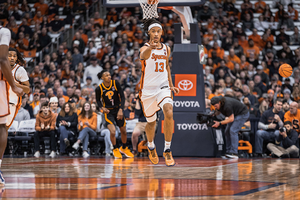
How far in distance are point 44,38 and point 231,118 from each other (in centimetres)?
1064

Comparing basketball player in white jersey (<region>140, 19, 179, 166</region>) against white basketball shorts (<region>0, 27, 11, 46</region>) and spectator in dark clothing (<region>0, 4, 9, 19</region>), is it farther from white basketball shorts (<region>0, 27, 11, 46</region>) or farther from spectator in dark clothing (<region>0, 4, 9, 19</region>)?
spectator in dark clothing (<region>0, 4, 9, 19</region>)

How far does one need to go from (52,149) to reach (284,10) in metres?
11.5

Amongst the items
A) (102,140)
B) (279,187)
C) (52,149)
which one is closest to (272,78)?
(102,140)

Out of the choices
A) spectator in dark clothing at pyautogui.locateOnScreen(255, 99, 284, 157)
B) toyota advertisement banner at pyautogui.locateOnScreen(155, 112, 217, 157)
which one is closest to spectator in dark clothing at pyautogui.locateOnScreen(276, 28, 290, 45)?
spectator in dark clothing at pyautogui.locateOnScreen(255, 99, 284, 157)

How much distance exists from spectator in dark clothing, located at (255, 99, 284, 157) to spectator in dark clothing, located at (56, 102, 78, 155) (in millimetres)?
4935

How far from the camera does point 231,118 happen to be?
10.4 metres

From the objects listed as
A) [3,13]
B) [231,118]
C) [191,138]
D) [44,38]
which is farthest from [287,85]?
[3,13]

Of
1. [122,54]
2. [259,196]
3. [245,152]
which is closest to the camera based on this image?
[259,196]

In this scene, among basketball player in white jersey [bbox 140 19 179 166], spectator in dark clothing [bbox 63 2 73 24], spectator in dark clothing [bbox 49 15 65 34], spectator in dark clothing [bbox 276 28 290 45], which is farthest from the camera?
spectator in dark clothing [bbox 63 2 73 24]

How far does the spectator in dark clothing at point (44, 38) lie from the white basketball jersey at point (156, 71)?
482 inches

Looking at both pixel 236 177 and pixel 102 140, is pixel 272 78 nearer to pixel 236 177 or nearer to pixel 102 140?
pixel 102 140

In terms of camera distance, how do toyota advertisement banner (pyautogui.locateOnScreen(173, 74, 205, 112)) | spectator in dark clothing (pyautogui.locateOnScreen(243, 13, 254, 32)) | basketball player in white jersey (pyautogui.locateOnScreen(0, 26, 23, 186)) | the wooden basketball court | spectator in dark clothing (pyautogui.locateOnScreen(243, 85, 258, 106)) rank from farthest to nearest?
spectator in dark clothing (pyautogui.locateOnScreen(243, 13, 254, 32)) → spectator in dark clothing (pyautogui.locateOnScreen(243, 85, 258, 106)) → toyota advertisement banner (pyautogui.locateOnScreen(173, 74, 205, 112)) → basketball player in white jersey (pyautogui.locateOnScreen(0, 26, 23, 186)) → the wooden basketball court

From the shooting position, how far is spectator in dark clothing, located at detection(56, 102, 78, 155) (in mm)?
12031

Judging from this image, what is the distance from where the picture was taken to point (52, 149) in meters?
12.0
